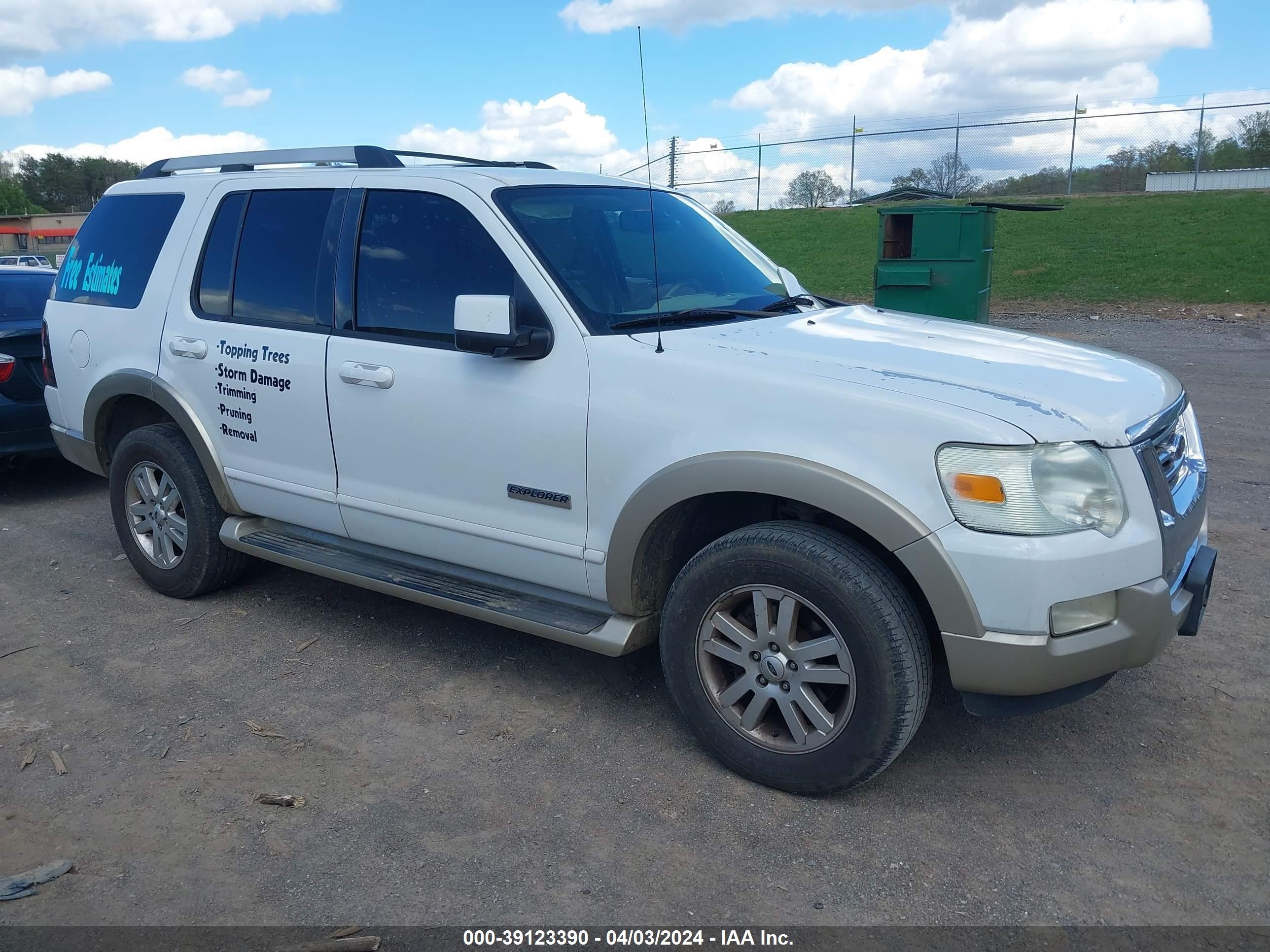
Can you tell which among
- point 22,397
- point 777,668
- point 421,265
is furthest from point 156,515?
point 777,668

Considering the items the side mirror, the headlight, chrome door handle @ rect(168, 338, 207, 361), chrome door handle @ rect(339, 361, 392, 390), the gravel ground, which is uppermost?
the side mirror

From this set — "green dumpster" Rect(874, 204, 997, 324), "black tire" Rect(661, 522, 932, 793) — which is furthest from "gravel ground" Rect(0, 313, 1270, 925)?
"green dumpster" Rect(874, 204, 997, 324)

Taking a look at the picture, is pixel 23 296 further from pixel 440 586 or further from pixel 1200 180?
pixel 1200 180

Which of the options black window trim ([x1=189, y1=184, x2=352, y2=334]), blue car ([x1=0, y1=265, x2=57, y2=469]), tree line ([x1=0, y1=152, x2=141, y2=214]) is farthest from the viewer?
tree line ([x1=0, y1=152, x2=141, y2=214])

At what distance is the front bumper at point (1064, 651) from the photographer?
2875mm

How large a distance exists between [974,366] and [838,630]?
95cm

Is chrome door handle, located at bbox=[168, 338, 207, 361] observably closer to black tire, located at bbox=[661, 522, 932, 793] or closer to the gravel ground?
the gravel ground

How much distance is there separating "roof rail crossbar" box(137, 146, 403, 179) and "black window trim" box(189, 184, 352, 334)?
187 mm

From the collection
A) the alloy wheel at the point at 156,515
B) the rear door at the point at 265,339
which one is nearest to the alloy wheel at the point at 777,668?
the rear door at the point at 265,339

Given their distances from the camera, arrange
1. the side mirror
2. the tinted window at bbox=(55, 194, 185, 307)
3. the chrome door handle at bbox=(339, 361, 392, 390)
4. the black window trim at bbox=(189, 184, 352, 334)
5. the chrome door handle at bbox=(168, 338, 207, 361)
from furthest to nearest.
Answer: the tinted window at bbox=(55, 194, 185, 307), the chrome door handle at bbox=(168, 338, 207, 361), the black window trim at bbox=(189, 184, 352, 334), the chrome door handle at bbox=(339, 361, 392, 390), the side mirror

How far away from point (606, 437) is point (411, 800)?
1.31 metres

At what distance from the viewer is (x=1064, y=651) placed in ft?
9.42

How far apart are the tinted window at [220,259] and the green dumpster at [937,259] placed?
5929 millimetres

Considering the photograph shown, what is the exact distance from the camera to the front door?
3607 millimetres
